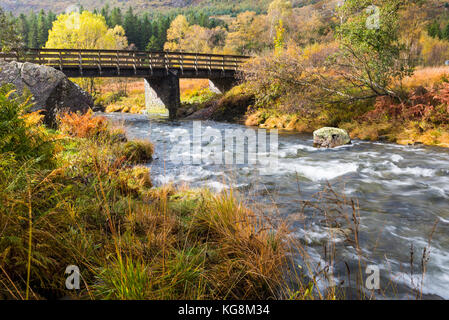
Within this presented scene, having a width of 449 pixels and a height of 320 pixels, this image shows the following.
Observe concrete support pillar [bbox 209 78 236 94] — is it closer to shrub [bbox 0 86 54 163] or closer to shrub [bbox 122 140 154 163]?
shrub [bbox 122 140 154 163]

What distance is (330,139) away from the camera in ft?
34.3

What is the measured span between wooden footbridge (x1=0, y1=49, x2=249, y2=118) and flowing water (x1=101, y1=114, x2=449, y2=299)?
40.9 ft

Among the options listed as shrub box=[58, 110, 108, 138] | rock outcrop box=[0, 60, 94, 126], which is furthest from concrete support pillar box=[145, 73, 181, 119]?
shrub box=[58, 110, 108, 138]

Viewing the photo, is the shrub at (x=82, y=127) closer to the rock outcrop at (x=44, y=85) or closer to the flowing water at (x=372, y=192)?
the flowing water at (x=372, y=192)

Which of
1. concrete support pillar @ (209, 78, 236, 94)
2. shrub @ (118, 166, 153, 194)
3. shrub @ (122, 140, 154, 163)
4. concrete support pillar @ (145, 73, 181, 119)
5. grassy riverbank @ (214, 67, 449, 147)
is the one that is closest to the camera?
shrub @ (118, 166, 153, 194)

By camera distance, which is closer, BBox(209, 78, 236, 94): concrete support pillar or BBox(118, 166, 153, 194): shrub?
BBox(118, 166, 153, 194): shrub

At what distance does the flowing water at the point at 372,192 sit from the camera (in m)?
3.26

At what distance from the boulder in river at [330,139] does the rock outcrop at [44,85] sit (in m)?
8.80

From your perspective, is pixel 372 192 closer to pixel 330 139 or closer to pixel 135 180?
pixel 135 180

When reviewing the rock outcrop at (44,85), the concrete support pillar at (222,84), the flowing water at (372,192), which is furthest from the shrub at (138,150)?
the concrete support pillar at (222,84)

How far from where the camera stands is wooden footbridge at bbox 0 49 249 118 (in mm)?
19703

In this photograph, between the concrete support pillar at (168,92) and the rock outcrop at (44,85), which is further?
the concrete support pillar at (168,92)

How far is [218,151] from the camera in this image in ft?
32.9
